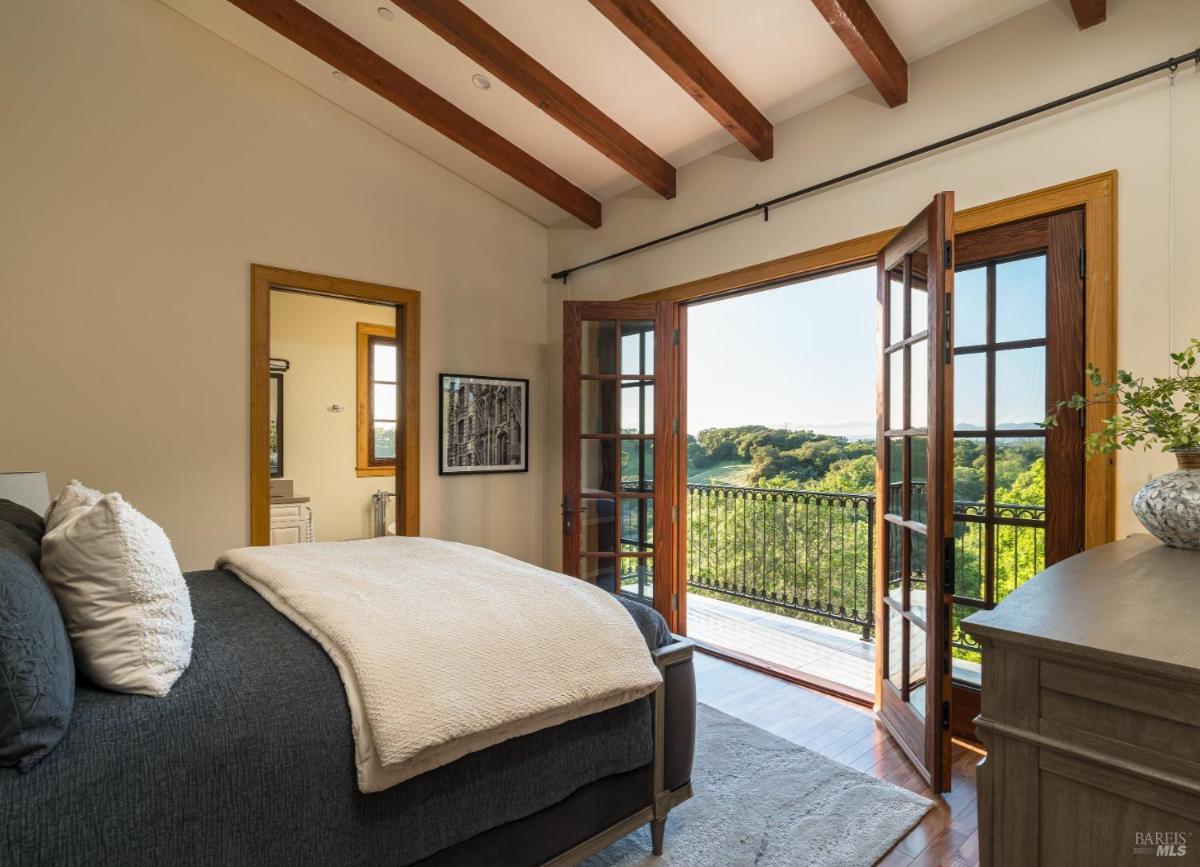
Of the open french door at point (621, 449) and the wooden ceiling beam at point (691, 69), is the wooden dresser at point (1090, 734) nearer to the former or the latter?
the wooden ceiling beam at point (691, 69)

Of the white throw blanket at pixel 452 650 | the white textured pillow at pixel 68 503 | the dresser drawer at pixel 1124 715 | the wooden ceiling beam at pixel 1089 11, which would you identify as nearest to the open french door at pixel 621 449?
the white throw blanket at pixel 452 650

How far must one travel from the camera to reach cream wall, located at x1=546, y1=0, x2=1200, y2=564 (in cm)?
205

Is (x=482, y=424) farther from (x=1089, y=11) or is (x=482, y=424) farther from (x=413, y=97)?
(x=1089, y=11)

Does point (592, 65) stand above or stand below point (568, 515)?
above

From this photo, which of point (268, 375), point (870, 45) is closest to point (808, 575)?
point (870, 45)

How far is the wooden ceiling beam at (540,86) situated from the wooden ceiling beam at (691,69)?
1.92 ft

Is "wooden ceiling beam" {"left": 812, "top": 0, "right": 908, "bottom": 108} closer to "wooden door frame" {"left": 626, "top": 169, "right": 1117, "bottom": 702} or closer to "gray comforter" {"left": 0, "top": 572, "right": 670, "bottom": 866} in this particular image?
"wooden door frame" {"left": 626, "top": 169, "right": 1117, "bottom": 702}

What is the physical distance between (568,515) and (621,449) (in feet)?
1.69

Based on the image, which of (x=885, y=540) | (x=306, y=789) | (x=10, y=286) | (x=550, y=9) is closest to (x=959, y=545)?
(x=885, y=540)

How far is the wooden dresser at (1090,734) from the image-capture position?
32.5 inches

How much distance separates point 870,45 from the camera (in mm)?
2502

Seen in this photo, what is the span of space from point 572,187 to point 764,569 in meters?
3.30

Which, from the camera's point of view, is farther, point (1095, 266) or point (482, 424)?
point (482, 424)

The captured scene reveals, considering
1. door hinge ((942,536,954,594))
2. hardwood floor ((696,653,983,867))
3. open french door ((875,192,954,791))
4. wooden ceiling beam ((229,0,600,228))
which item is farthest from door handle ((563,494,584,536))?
door hinge ((942,536,954,594))
